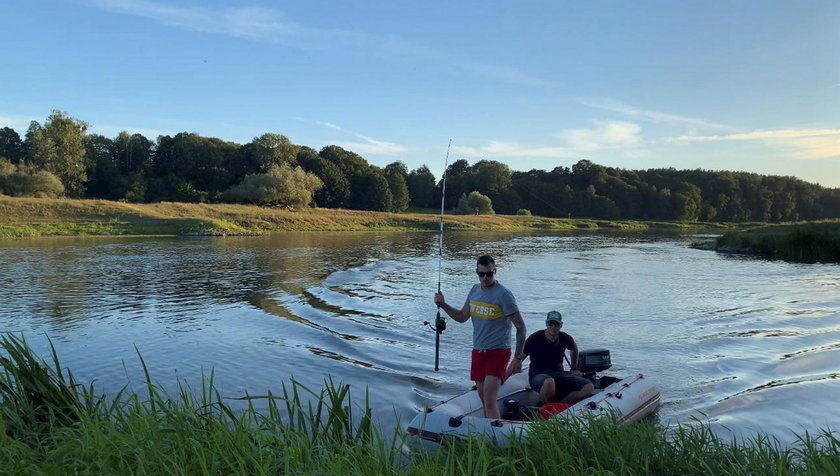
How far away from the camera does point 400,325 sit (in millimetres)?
13844

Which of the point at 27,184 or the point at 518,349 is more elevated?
the point at 27,184

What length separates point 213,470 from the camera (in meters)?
3.60

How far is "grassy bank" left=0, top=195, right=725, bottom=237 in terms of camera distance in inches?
1713

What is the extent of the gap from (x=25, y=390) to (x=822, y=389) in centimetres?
1037

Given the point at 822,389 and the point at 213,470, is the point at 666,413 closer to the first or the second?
the point at 822,389

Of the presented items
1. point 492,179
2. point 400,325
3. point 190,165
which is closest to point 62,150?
point 190,165

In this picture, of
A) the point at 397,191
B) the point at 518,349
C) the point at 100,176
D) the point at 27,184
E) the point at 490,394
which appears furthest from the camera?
the point at 397,191

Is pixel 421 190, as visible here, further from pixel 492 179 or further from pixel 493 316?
pixel 493 316

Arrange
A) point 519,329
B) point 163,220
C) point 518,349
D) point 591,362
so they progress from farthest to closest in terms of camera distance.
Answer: point 163,220, point 591,362, point 518,349, point 519,329

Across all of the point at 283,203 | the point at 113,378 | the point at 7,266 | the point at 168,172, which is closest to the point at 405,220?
the point at 283,203

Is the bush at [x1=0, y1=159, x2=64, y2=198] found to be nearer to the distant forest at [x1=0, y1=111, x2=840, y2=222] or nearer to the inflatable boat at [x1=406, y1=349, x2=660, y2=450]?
the distant forest at [x1=0, y1=111, x2=840, y2=222]

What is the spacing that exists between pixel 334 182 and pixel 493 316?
92.0 meters

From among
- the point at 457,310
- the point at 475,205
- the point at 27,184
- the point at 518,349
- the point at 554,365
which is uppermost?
the point at 475,205

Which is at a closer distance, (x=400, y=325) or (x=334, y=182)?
(x=400, y=325)
